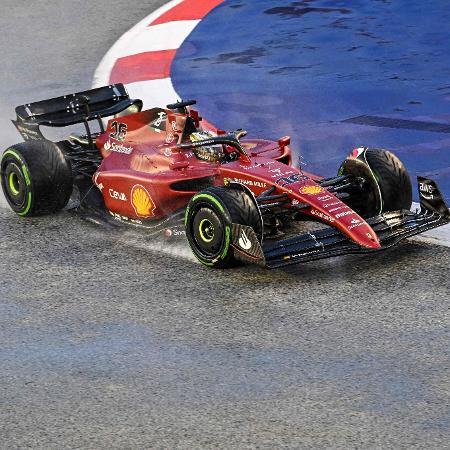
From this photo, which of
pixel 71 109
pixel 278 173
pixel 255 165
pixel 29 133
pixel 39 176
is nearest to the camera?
pixel 278 173

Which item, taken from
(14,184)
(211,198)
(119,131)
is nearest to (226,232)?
(211,198)

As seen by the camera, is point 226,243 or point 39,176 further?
point 39,176

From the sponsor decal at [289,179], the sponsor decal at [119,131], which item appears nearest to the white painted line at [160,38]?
the sponsor decal at [119,131]

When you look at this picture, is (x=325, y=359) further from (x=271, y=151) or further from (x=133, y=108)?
(x=133, y=108)

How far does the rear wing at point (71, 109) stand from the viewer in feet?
31.5

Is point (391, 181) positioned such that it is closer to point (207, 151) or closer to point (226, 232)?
point (207, 151)

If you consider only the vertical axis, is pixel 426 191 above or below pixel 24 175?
below

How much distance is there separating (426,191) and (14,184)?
3131 mm

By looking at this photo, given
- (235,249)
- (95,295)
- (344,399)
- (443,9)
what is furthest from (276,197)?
(443,9)

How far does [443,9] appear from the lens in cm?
1464

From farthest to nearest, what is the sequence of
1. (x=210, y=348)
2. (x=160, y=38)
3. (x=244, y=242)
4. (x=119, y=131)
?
(x=160, y=38) < (x=119, y=131) < (x=244, y=242) < (x=210, y=348)

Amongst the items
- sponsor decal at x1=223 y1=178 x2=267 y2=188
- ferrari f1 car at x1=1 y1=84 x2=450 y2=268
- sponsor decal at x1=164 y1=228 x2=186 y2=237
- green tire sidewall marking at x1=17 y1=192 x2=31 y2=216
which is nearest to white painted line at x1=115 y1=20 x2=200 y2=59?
ferrari f1 car at x1=1 y1=84 x2=450 y2=268

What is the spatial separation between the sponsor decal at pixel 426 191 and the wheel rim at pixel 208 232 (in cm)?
148

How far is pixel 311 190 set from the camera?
25.5ft
